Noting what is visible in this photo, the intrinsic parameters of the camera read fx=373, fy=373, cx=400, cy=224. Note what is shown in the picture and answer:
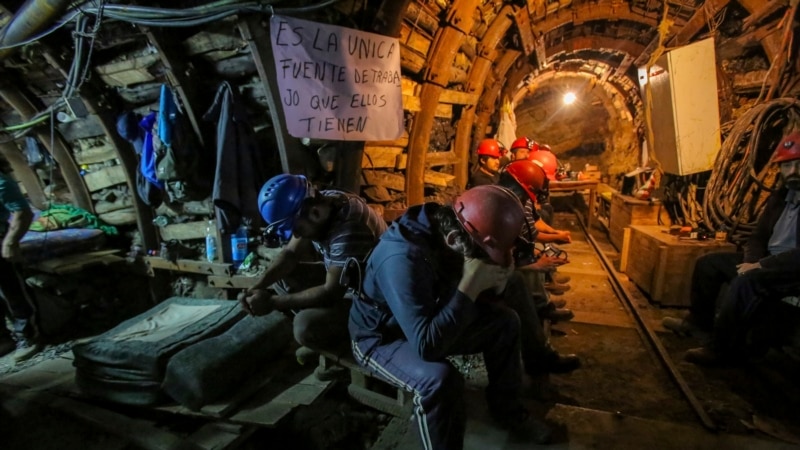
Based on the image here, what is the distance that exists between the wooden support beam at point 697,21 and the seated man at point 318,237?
23.2ft

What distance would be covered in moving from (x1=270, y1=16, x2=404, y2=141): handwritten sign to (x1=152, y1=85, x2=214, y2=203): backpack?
54.0 inches

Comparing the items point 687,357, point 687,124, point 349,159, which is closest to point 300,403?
point 349,159

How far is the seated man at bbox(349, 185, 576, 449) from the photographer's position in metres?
2.03

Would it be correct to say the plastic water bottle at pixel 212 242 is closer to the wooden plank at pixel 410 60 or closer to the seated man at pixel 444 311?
the seated man at pixel 444 311

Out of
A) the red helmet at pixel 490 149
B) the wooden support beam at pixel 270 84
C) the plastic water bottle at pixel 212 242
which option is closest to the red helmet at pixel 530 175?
the wooden support beam at pixel 270 84

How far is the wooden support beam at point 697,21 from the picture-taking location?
240 inches

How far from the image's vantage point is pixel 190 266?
4977 mm

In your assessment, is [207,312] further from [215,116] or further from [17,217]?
[17,217]

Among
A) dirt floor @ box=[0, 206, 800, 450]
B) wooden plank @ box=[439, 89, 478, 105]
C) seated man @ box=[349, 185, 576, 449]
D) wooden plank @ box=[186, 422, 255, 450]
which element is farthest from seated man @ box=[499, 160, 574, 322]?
wooden plank @ box=[186, 422, 255, 450]

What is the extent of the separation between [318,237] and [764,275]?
3986 millimetres

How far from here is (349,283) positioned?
101 inches

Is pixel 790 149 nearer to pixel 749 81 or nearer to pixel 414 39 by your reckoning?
pixel 749 81

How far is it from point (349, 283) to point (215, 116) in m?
2.69

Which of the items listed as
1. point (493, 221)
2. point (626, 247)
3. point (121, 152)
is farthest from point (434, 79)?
point (626, 247)
